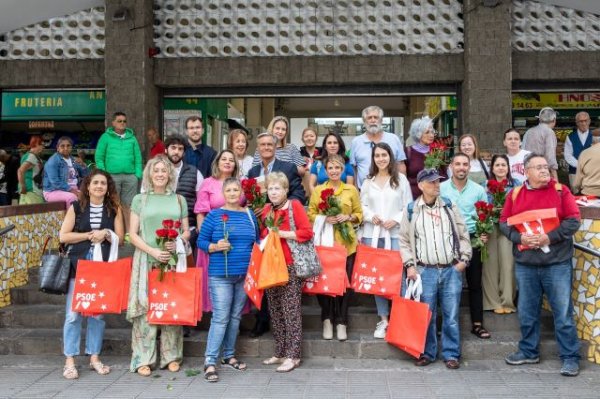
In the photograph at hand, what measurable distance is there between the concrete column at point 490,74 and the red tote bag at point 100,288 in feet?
20.7

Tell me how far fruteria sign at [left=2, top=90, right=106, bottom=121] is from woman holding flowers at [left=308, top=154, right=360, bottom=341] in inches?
283

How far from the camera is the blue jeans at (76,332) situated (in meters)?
5.45

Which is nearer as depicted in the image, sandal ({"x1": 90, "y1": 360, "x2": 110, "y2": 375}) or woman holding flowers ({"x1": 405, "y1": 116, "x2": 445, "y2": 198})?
sandal ({"x1": 90, "y1": 360, "x2": 110, "y2": 375})

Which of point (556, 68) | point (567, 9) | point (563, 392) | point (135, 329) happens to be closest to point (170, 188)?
point (135, 329)

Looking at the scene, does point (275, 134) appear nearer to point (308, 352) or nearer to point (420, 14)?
point (308, 352)

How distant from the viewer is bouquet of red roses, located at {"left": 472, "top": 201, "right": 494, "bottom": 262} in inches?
224

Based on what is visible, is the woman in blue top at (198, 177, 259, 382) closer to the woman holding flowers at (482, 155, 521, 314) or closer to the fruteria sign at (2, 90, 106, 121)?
the woman holding flowers at (482, 155, 521, 314)

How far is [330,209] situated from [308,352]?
4.68 ft

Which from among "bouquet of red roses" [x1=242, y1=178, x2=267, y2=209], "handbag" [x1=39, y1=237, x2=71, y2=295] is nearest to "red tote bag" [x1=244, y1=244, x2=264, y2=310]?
"bouquet of red roses" [x1=242, y1=178, x2=267, y2=209]

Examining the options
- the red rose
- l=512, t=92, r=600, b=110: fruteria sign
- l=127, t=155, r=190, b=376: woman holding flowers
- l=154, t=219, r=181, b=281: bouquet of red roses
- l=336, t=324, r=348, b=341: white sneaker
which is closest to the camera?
l=154, t=219, r=181, b=281: bouquet of red roses

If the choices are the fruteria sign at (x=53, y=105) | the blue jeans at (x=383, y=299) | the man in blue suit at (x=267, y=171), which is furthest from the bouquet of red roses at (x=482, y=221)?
the fruteria sign at (x=53, y=105)

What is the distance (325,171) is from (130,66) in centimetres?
487

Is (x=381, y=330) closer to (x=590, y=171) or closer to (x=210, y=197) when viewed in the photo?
(x=210, y=197)

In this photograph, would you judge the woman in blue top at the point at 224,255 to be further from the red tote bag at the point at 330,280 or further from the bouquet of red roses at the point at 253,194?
the red tote bag at the point at 330,280
